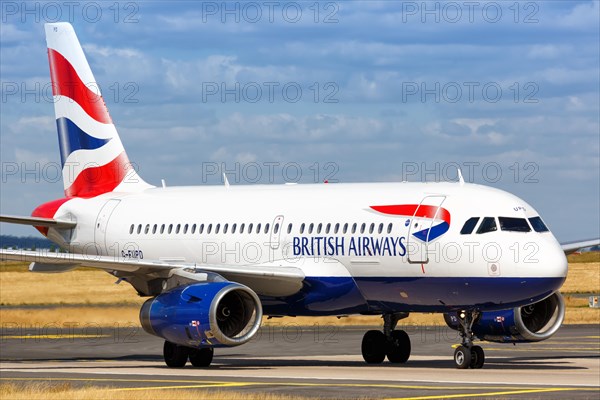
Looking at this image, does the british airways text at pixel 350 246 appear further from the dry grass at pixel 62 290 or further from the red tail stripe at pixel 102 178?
the dry grass at pixel 62 290

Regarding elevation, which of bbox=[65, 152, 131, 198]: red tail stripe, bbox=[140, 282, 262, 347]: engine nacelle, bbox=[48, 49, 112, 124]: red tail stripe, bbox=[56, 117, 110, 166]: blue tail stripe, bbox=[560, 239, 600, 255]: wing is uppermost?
bbox=[48, 49, 112, 124]: red tail stripe

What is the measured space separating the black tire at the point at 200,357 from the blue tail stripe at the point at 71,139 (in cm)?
1060

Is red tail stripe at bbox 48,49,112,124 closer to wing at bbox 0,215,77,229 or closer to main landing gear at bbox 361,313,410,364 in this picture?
wing at bbox 0,215,77,229

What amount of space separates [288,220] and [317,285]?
2.35m

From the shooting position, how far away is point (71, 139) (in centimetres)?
4216

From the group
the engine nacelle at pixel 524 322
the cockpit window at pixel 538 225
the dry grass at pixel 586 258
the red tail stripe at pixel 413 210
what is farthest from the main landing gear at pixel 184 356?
the dry grass at pixel 586 258

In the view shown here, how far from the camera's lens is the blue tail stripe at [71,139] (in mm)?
41625

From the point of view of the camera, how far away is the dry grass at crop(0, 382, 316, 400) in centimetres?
2258

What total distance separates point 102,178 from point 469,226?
1482 centimetres

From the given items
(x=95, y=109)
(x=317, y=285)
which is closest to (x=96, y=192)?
(x=95, y=109)

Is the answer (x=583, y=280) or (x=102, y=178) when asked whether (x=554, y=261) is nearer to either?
(x=102, y=178)

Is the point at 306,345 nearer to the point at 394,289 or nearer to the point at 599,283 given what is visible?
the point at 394,289

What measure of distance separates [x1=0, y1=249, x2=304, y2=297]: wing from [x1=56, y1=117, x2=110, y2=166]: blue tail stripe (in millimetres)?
8216

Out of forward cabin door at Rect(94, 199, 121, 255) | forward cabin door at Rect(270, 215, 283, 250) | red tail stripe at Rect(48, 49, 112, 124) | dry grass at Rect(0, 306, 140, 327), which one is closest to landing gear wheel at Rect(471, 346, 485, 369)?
forward cabin door at Rect(270, 215, 283, 250)
